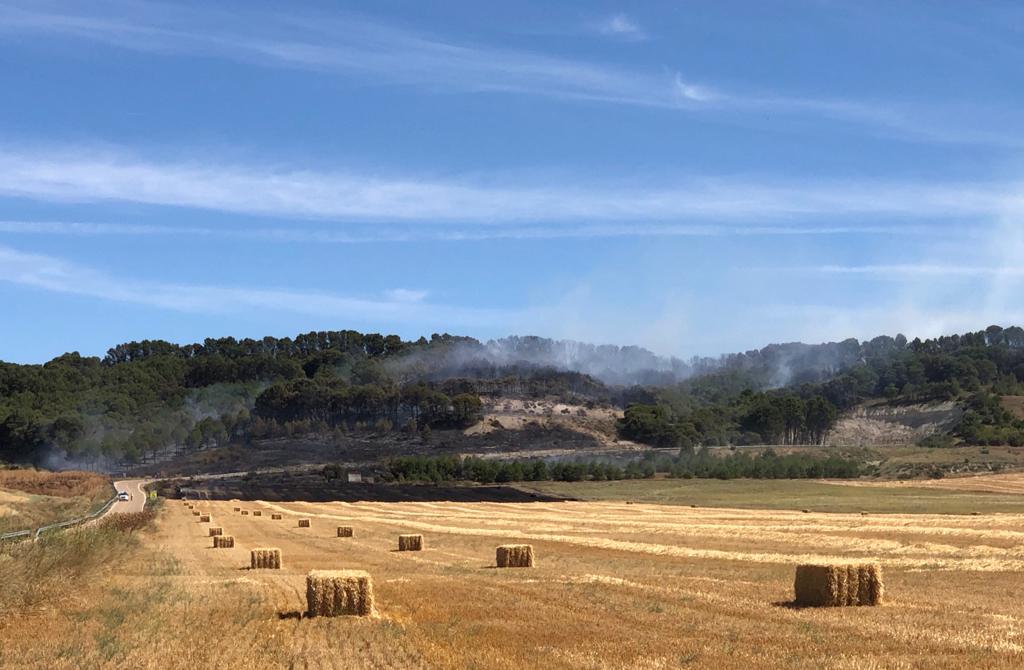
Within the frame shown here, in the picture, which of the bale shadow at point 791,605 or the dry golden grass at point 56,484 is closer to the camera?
the bale shadow at point 791,605

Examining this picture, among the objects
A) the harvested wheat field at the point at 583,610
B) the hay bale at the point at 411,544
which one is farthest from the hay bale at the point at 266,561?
the hay bale at the point at 411,544

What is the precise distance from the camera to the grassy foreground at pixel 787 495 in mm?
64438

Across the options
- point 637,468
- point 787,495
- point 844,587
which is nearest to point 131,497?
point 637,468

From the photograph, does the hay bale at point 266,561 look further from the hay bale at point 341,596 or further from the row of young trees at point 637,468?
the row of young trees at point 637,468

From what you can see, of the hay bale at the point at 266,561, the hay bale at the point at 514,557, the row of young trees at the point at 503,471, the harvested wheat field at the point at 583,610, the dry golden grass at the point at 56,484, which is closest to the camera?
the harvested wheat field at the point at 583,610

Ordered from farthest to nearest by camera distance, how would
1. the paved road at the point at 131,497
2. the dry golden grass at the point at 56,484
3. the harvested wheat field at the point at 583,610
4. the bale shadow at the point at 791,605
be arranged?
the dry golden grass at the point at 56,484 → the paved road at the point at 131,497 → the bale shadow at the point at 791,605 → the harvested wheat field at the point at 583,610

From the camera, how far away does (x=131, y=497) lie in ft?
327

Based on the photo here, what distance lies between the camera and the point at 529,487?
11300 cm

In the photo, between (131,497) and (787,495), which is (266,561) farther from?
(131,497)

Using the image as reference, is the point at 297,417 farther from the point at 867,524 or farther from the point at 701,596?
the point at 701,596

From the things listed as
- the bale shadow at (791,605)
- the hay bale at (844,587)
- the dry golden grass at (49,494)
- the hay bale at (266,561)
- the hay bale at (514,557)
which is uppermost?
the hay bale at (844,587)

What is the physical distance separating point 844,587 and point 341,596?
841cm

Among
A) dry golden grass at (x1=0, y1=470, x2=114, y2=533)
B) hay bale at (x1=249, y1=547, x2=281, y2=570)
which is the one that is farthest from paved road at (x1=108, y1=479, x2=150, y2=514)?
hay bale at (x1=249, y1=547, x2=281, y2=570)

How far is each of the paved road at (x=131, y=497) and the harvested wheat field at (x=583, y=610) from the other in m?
41.3
